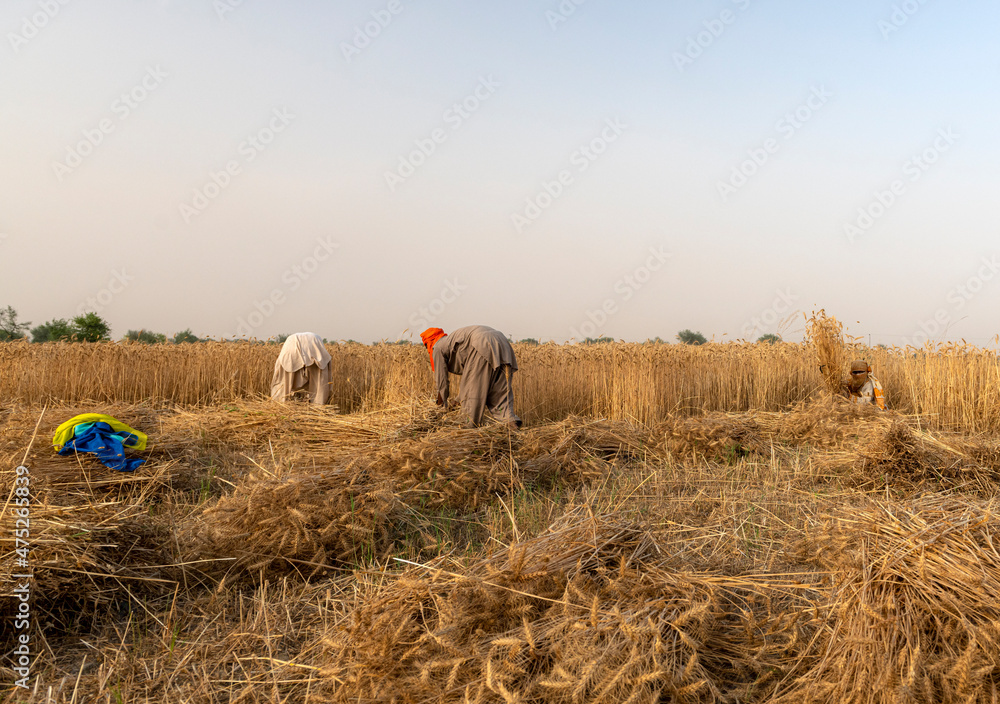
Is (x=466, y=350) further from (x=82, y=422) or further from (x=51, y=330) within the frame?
(x=51, y=330)

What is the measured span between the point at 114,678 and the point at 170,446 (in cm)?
274

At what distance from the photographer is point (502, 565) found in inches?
77.7

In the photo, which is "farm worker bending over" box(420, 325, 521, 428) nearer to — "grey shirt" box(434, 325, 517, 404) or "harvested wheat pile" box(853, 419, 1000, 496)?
"grey shirt" box(434, 325, 517, 404)

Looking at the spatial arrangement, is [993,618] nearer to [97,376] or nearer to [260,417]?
[260,417]

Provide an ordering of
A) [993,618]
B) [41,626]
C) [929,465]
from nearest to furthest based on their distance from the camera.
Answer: [993,618] < [41,626] < [929,465]

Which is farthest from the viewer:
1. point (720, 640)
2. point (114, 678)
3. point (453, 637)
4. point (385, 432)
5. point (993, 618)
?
point (385, 432)

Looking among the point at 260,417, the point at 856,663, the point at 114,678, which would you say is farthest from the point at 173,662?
the point at 260,417

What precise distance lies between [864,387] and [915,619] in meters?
6.36

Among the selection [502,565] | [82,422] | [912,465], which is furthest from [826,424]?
[82,422]

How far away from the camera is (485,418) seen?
588cm

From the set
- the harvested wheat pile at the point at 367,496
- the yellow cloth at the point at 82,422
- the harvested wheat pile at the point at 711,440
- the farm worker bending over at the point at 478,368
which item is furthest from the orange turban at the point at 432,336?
the yellow cloth at the point at 82,422

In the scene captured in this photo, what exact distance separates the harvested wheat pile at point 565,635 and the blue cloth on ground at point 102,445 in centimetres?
257

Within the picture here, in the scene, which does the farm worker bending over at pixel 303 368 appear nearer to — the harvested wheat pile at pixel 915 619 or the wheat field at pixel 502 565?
the wheat field at pixel 502 565

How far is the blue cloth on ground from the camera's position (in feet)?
12.1
